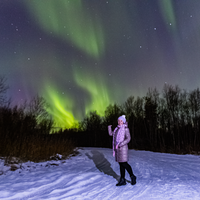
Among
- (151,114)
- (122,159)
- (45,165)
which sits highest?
(151,114)

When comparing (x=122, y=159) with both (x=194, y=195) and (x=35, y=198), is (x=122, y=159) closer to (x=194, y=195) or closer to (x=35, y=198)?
(x=194, y=195)

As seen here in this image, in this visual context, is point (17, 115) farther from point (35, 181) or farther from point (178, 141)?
point (178, 141)

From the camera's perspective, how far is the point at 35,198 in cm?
383

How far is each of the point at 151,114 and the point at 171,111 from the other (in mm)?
4877

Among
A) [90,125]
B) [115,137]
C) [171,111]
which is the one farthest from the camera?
[90,125]

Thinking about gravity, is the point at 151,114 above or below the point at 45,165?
above

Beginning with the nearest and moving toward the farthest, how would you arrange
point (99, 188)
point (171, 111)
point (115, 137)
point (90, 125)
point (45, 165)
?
point (99, 188) → point (115, 137) → point (45, 165) → point (171, 111) → point (90, 125)

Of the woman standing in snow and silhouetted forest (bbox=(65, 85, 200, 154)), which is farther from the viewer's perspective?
silhouetted forest (bbox=(65, 85, 200, 154))

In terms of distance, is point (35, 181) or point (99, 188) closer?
point (99, 188)

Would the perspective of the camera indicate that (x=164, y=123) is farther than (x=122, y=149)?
Yes

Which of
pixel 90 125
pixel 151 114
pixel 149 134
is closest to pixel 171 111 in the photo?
pixel 151 114

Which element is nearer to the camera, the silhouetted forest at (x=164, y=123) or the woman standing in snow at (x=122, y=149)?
the woman standing in snow at (x=122, y=149)

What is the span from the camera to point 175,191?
4094 millimetres

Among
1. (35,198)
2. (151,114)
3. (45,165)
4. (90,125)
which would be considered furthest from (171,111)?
(35,198)
